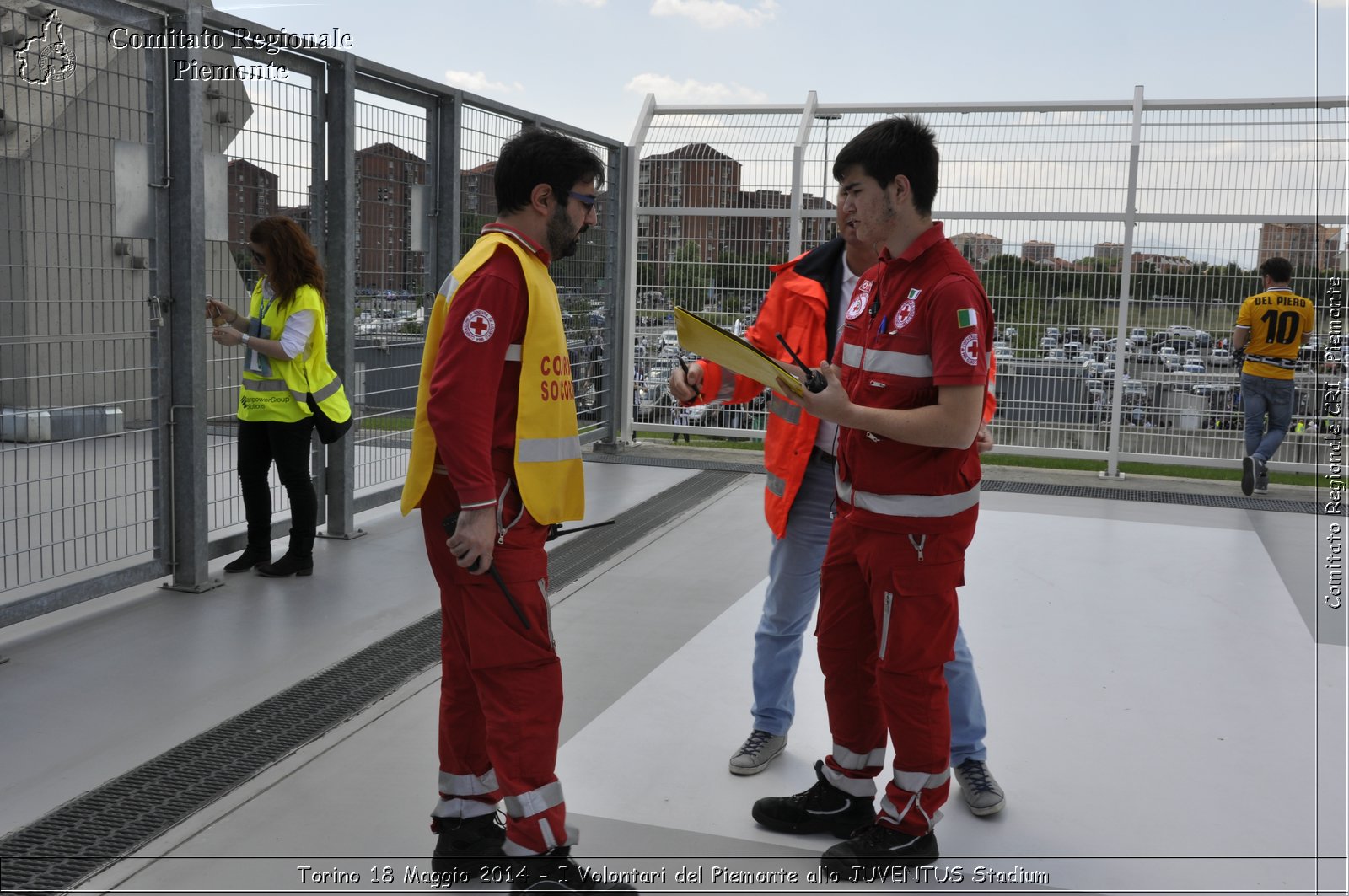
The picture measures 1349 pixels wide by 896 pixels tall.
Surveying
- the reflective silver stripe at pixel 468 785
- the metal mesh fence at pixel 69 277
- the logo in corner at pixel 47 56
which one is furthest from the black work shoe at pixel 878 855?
the logo in corner at pixel 47 56

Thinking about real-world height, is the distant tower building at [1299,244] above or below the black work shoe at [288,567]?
above

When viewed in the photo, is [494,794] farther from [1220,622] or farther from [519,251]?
[1220,622]

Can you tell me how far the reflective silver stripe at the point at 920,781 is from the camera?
2.82 m

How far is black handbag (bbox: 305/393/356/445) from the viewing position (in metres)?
5.43

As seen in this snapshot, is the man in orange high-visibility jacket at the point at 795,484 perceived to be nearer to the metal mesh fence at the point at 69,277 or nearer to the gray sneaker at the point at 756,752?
the gray sneaker at the point at 756,752

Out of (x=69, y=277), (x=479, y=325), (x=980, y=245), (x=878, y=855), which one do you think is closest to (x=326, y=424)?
(x=69, y=277)

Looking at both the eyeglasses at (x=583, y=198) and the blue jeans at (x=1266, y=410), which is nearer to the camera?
the eyeglasses at (x=583, y=198)

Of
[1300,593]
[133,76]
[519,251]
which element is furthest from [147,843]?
[1300,593]

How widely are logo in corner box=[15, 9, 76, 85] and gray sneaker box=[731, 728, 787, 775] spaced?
3.60 metres

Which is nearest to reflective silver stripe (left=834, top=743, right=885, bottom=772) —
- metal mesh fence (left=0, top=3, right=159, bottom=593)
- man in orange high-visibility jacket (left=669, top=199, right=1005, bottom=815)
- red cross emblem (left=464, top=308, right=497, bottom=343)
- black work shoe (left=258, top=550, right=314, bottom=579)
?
man in orange high-visibility jacket (left=669, top=199, right=1005, bottom=815)

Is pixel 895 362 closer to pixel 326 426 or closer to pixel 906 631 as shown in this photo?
pixel 906 631

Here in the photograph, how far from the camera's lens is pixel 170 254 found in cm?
498

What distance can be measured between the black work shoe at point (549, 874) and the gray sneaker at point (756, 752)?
86 cm

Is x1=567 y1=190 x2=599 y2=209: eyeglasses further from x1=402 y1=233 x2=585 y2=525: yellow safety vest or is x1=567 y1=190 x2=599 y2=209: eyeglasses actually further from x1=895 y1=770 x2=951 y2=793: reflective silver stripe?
x1=895 y1=770 x2=951 y2=793: reflective silver stripe
